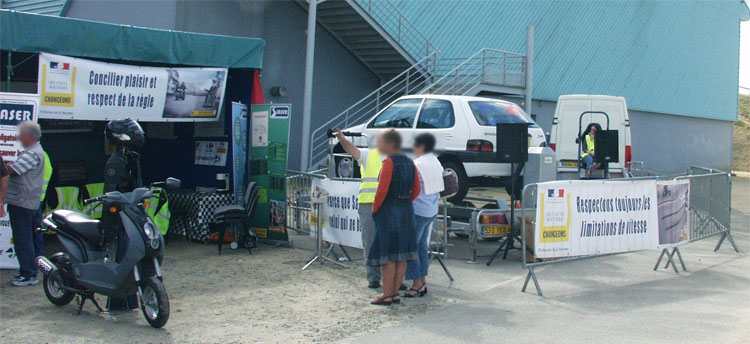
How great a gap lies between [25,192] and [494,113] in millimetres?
6939

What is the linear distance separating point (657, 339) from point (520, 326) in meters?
1.20

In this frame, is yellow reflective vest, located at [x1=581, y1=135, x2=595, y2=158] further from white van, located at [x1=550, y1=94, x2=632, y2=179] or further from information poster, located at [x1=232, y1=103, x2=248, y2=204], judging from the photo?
information poster, located at [x1=232, y1=103, x2=248, y2=204]

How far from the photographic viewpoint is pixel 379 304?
24.3ft

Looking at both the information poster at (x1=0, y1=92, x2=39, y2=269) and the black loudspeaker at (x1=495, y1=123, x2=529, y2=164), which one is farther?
the black loudspeaker at (x1=495, y1=123, x2=529, y2=164)

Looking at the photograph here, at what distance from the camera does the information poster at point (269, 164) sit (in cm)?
1045

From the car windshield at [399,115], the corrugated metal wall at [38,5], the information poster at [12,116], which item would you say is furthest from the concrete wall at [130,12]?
the information poster at [12,116]

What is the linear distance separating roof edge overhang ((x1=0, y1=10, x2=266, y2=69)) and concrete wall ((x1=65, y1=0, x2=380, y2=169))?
6.31 meters

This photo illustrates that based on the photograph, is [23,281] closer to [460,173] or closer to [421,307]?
[421,307]

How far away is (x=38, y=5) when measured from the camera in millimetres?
19891

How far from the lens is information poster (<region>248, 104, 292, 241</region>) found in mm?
10453

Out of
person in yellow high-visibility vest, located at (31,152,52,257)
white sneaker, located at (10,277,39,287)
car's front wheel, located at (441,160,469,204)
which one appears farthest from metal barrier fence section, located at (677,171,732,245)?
white sneaker, located at (10,277,39,287)

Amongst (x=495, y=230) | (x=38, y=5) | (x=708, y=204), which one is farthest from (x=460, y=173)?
(x=38, y=5)

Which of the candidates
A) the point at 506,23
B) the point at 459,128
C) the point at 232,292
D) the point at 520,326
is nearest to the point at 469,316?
the point at 520,326

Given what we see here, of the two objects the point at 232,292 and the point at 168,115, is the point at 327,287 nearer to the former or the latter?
the point at 232,292
